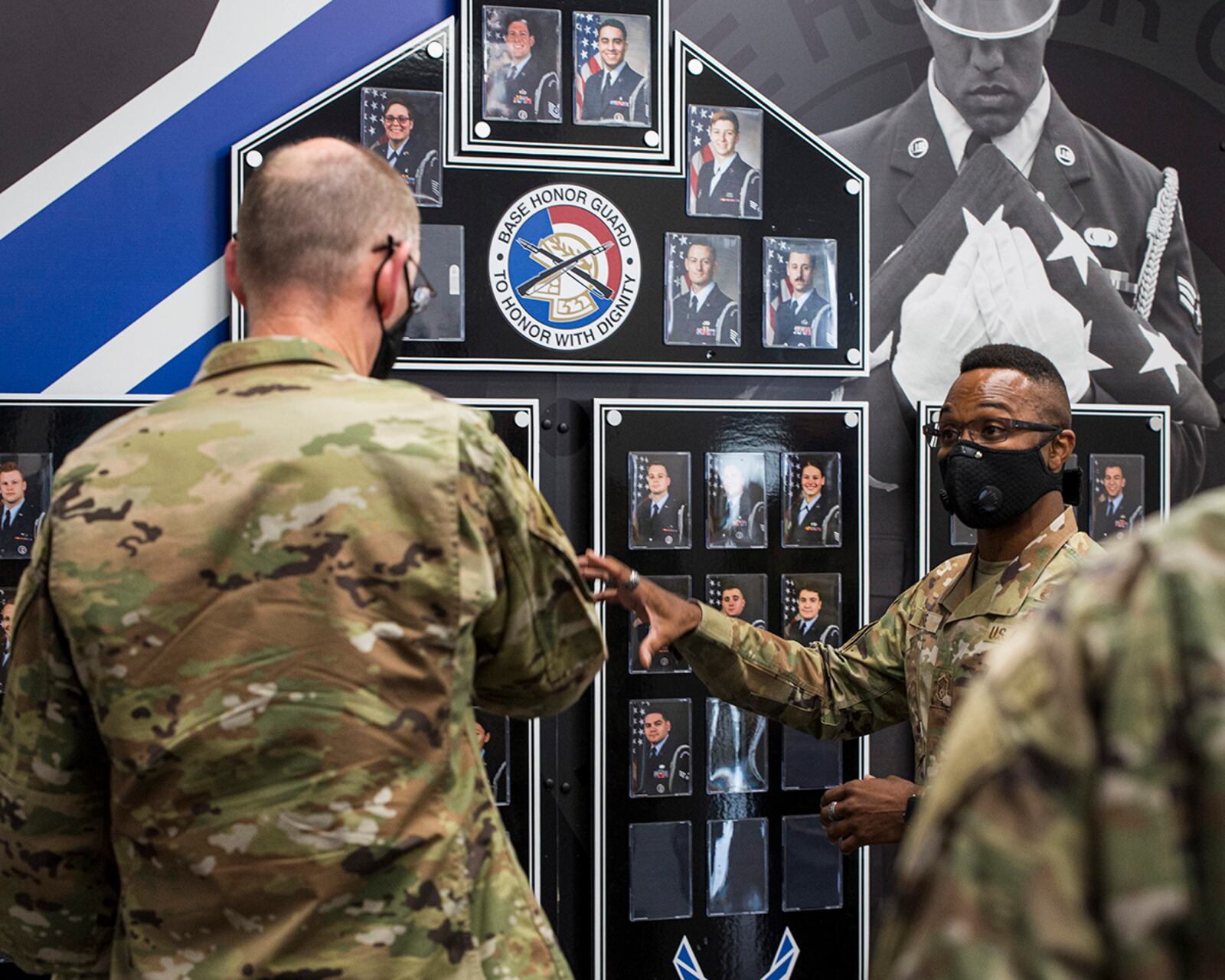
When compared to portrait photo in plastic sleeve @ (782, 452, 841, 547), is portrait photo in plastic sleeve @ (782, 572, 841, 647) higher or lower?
lower

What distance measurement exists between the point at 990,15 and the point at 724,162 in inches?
26.4

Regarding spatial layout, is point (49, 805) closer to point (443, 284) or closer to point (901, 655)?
point (443, 284)

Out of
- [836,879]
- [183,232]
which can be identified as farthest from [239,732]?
[836,879]

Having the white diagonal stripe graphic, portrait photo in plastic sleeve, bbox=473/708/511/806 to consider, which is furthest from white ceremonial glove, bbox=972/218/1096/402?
the white diagonal stripe graphic

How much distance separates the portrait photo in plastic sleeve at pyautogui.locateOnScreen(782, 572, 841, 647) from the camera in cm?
238

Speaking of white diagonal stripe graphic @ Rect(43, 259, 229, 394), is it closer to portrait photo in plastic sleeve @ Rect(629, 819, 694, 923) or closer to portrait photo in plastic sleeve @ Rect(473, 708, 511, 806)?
portrait photo in plastic sleeve @ Rect(473, 708, 511, 806)

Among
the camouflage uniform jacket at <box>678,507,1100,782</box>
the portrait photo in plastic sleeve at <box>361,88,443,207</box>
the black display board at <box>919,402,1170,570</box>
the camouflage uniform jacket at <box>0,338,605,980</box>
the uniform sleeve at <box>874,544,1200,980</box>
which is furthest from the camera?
the black display board at <box>919,402,1170,570</box>

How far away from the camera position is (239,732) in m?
1.16

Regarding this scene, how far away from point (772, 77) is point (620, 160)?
0.37m

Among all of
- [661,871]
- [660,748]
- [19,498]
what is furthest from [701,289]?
[19,498]

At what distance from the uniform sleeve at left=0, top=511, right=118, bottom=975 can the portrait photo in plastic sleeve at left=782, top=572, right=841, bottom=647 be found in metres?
1.40

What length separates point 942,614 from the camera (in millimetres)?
2062

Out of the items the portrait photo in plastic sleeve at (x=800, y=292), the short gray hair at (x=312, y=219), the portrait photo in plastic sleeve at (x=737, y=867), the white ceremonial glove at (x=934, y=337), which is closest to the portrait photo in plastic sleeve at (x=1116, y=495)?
the white ceremonial glove at (x=934, y=337)

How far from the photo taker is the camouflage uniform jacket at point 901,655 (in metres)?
1.95
